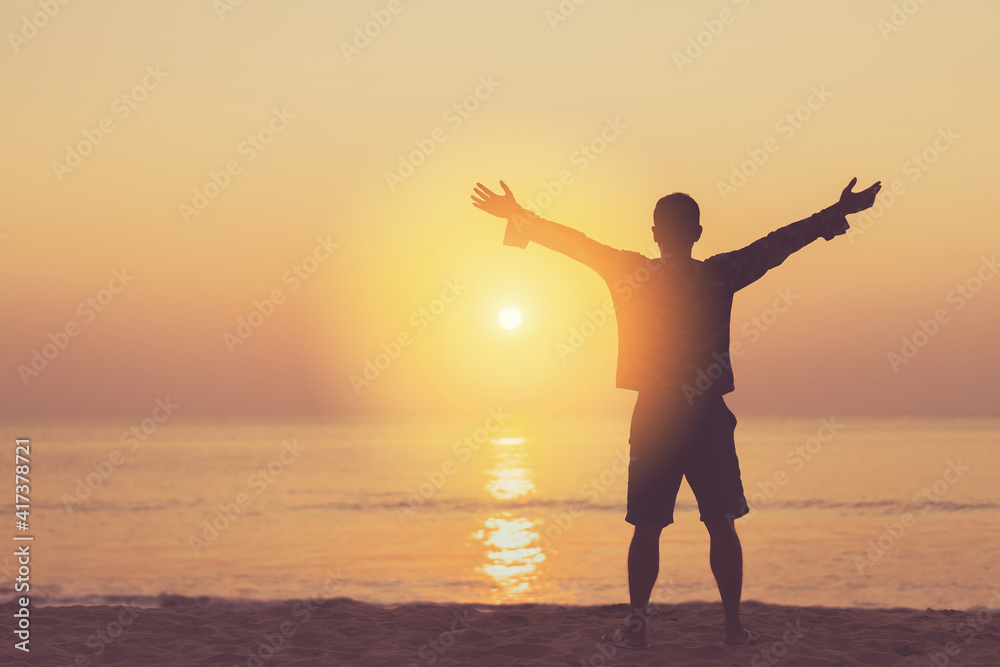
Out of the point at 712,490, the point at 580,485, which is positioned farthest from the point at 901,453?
the point at 712,490

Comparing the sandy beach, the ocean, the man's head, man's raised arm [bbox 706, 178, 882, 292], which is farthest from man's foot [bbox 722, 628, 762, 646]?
the ocean

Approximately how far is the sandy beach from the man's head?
7.59ft

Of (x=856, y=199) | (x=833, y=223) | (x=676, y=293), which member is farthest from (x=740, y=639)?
(x=856, y=199)

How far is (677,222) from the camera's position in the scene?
15.3ft

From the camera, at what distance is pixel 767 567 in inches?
472

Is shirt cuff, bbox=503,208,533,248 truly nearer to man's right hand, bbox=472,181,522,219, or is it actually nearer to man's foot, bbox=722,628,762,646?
man's right hand, bbox=472,181,522,219

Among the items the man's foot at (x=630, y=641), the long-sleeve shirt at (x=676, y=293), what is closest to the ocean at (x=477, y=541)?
the man's foot at (x=630, y=641)

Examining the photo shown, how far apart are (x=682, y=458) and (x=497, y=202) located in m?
1.78

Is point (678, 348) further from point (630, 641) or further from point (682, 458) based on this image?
point (630, 641)

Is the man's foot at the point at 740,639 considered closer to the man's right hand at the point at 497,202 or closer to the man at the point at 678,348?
the man at the point at 678,348

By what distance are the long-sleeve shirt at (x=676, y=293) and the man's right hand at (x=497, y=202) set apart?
2.3 inches

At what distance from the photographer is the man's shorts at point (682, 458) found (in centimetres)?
457

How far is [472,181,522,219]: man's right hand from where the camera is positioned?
4.72m

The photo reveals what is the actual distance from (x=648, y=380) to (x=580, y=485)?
25.7 meters
